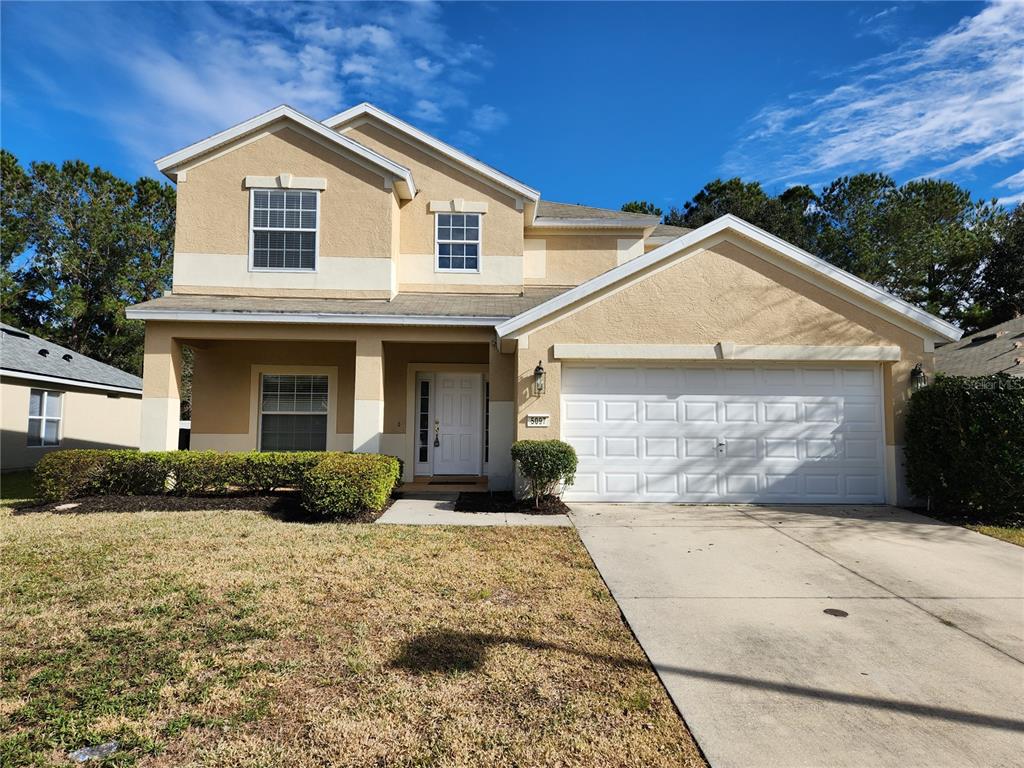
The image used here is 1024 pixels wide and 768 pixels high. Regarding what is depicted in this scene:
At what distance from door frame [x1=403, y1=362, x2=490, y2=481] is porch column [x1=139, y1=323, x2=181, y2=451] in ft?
15.6

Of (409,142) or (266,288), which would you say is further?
(409,142)

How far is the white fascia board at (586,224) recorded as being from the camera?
46.2 ft

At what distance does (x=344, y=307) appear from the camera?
1125cm

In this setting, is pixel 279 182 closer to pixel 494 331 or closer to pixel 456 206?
pixel 456 206

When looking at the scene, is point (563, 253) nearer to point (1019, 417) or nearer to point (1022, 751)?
point (1019, 417)

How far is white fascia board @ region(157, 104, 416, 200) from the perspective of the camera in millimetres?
11570

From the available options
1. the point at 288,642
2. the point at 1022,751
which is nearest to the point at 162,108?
the point at 288,642

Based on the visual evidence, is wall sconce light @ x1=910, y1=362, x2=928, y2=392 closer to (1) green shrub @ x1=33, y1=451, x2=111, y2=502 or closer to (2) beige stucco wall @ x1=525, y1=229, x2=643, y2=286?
(2) beige stucco wall @ x1=525, y1=229, x2=643, y2=286

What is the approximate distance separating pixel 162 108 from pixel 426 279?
7.68m

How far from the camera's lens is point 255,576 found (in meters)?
5.76

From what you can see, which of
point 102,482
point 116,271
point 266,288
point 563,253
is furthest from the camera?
point 116,271

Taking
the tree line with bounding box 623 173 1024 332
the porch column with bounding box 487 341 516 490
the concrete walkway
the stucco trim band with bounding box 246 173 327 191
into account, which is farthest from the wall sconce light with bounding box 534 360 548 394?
the tree line with bounding box 623 173 1024 332

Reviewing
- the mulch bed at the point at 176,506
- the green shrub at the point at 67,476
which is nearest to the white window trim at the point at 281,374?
the mulch bed at the point at 176,506

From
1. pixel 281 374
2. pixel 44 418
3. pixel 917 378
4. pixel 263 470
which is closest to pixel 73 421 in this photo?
pixel 44 418
